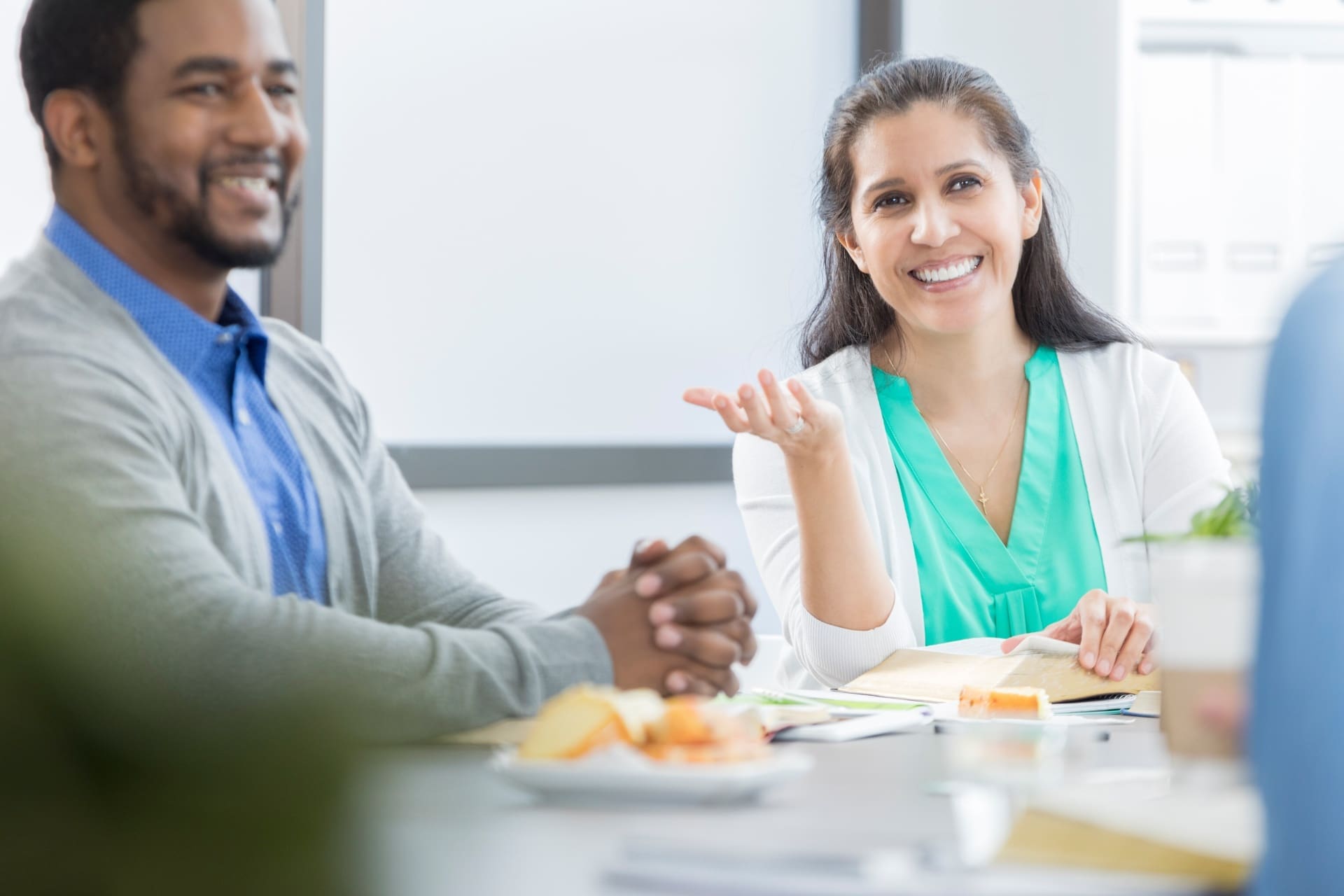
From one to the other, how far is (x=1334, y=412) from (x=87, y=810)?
2.00ft

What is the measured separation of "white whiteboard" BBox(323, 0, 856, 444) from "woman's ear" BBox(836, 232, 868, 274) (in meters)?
0.78

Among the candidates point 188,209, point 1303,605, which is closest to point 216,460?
point 188,209

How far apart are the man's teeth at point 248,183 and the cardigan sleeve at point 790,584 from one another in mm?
722

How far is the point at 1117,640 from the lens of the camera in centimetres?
145

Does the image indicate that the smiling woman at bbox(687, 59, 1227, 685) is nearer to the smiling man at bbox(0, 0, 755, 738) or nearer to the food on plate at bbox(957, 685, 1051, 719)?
the food on plate at bbox(957, 685, 1051, 719)

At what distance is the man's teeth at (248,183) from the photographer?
138 cm

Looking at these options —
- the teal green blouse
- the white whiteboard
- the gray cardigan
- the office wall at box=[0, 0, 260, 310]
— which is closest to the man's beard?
the gray cardigan

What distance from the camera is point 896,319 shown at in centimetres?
230

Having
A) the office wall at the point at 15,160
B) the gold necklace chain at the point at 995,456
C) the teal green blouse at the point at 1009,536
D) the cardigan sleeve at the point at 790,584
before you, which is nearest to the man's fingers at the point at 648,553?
the cardigan sleeve at the point at 790,584

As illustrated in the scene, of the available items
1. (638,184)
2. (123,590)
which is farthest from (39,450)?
(638,184)

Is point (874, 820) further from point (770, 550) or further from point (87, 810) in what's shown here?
point (770, 550)

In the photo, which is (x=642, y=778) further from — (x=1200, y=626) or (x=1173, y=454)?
(x=1173, y=454)

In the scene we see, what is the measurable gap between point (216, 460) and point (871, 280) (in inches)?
51.2

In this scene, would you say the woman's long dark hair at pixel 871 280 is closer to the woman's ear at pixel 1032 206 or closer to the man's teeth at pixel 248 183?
the woman's ear at pixel 1032 206
